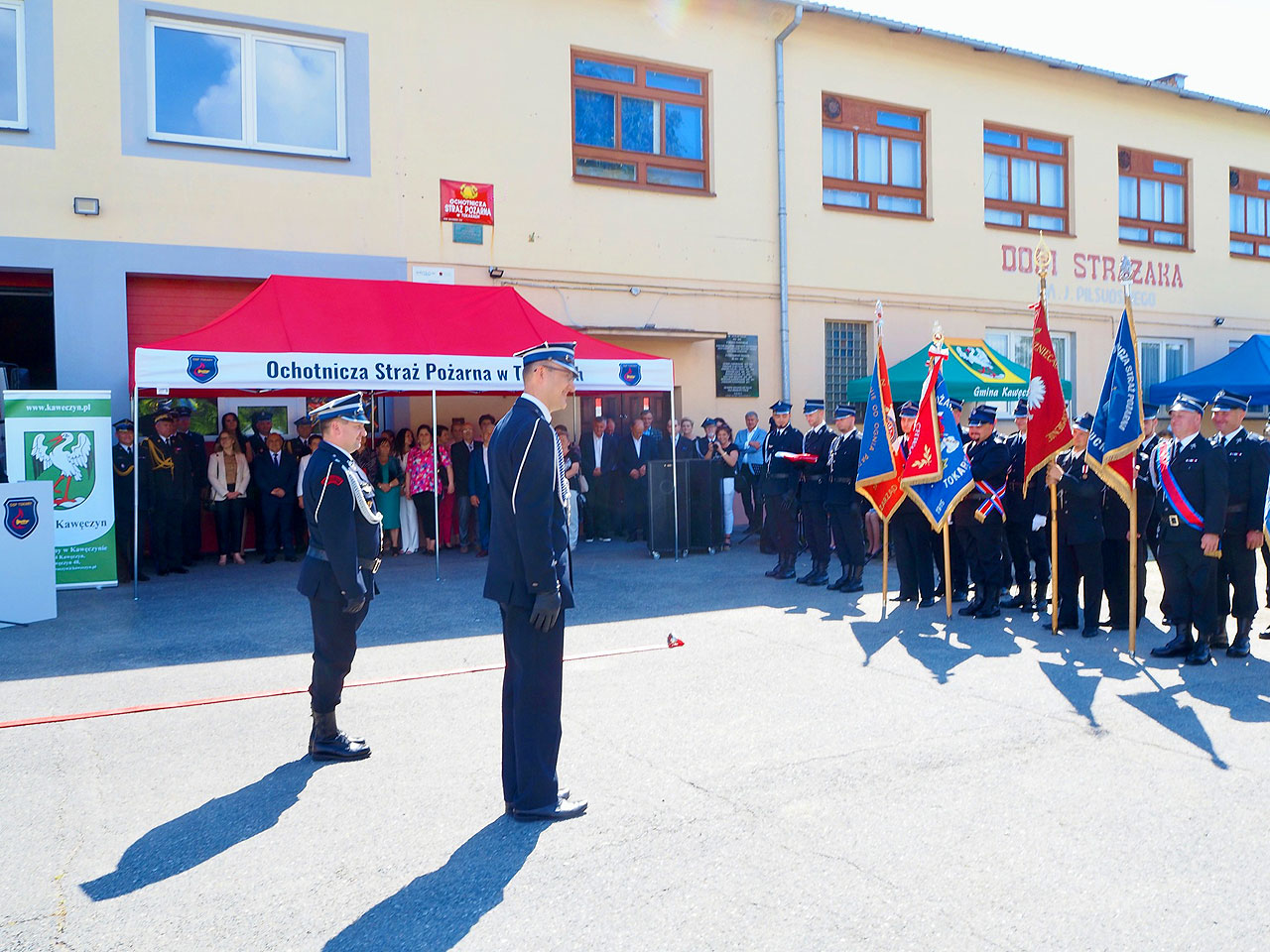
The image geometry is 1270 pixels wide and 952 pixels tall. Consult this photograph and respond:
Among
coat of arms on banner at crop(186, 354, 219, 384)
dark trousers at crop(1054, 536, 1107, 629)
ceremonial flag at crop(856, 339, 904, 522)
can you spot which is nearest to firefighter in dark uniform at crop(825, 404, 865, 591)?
ceremonial flag at crop(856, 339, 904, 522)

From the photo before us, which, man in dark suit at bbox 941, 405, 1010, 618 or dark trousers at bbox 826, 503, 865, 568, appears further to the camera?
dark trousers at bbox 826, 503, 865, 568

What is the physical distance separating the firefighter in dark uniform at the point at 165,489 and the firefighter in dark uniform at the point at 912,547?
333 inches

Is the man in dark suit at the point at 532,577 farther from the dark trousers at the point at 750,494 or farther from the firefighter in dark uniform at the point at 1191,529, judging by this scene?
the dark trousers at the point at 750,494

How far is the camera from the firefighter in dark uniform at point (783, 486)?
39.9ft

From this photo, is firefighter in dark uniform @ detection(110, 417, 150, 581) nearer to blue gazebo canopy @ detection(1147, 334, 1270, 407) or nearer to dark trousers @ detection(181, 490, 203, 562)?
dark trousers @ detection(181, 490, 203, 562)

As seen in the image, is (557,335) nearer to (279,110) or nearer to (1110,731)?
(279,110)

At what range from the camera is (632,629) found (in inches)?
351

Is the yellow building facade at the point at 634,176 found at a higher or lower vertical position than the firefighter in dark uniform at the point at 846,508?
higher

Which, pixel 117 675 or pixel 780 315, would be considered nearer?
pixel 117 675

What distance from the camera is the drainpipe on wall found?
671 inches

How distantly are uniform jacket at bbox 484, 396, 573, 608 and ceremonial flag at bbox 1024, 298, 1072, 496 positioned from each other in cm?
565

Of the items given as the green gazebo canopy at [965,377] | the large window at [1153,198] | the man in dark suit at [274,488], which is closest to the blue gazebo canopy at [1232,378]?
the large window at [1153,198]

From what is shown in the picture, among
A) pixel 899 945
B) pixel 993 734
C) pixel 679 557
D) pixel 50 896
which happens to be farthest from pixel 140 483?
pixel 899 945

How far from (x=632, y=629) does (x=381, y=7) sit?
10120 mm
